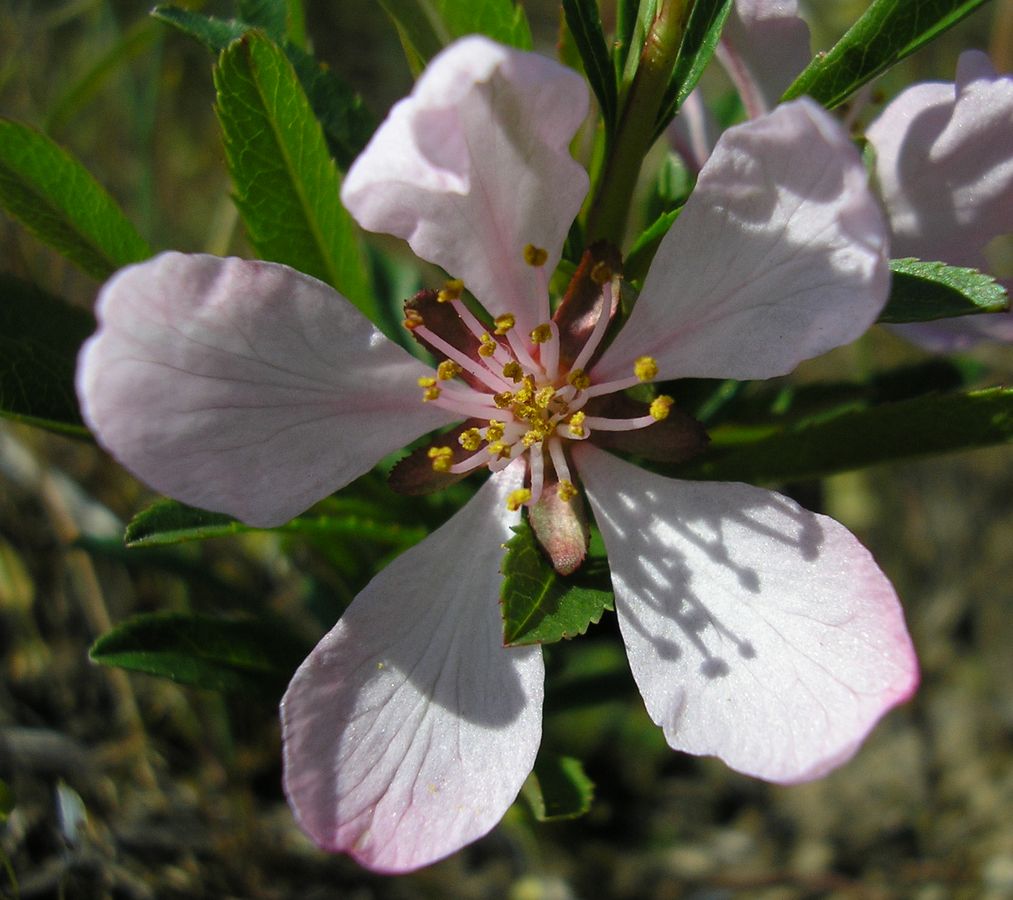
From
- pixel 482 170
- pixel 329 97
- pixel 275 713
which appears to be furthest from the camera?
pixel 275 713

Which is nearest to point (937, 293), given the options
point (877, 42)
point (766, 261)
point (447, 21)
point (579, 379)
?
point (766, 261)

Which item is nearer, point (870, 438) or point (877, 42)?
point (877, 42)

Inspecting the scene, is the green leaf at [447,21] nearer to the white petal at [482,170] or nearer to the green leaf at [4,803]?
the white petal at [482,170]

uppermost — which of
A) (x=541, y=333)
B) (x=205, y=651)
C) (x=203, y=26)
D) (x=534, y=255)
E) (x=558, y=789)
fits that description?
(x=203, y=26)

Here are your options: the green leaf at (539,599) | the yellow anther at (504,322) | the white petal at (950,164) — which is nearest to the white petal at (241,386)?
the yellow anther at (504,322)

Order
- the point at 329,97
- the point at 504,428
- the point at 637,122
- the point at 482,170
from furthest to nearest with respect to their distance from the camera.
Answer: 1. the point at 329,97
2. the point at 504,428
3. the point at 637,122
4. the point at 482,170

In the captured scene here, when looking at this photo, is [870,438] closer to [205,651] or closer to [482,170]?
[482,170]

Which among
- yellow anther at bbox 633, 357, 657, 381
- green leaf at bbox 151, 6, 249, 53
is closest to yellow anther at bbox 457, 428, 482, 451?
yellow anther at bbox 633, 357, 657, 381
